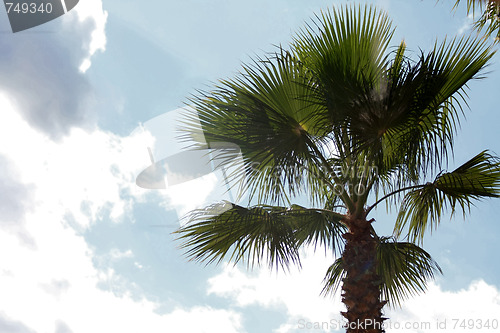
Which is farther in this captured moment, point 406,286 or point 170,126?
point 406,286

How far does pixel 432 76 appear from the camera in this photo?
195 inches

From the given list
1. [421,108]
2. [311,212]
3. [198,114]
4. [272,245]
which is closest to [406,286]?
[311,212]

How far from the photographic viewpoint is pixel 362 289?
4.80m

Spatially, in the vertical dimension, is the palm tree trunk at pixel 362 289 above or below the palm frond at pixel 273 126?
below

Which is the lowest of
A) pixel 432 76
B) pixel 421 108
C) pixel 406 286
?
pixel 406 286

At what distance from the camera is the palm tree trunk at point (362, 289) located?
4723 mm

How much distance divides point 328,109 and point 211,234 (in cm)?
210

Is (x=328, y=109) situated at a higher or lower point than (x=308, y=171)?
higher

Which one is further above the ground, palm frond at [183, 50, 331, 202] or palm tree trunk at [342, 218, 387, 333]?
palm frond at [183, 50, 331, 202]

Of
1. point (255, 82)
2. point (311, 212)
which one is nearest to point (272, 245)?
point (311, 212)

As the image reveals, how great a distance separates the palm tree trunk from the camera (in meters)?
4.72

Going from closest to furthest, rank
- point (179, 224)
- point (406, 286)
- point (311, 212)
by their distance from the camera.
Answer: point (179, 224), point (311, 212), point (406, 286)

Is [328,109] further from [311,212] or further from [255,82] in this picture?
[311,212]

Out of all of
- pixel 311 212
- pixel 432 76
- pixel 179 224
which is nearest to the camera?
pixel 432 76
